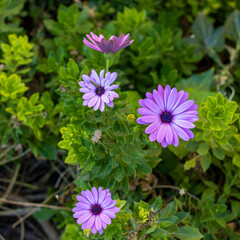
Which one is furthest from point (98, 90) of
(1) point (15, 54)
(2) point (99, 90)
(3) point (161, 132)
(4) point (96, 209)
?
(1) point (15, 54)

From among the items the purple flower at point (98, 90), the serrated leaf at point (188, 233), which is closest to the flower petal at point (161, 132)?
the purple flower at point (98, 90)

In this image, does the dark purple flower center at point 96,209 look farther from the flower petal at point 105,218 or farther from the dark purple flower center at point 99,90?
the dark purple flower center at point 99,90

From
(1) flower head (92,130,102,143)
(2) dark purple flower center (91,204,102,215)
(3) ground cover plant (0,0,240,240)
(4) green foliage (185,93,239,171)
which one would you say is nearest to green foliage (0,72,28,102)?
(3) ground cover plant (0,0,240,240)

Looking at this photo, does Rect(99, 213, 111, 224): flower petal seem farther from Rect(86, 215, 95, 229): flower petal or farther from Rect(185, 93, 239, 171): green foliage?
Rect(185, 93, 239, 171): green foliage

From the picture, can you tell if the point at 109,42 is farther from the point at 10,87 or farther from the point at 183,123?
the point at 10,87

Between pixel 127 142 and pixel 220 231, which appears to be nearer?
pixel 127 142

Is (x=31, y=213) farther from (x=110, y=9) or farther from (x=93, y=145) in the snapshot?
(x=110, y=9)

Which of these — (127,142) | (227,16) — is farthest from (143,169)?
(227,16)
